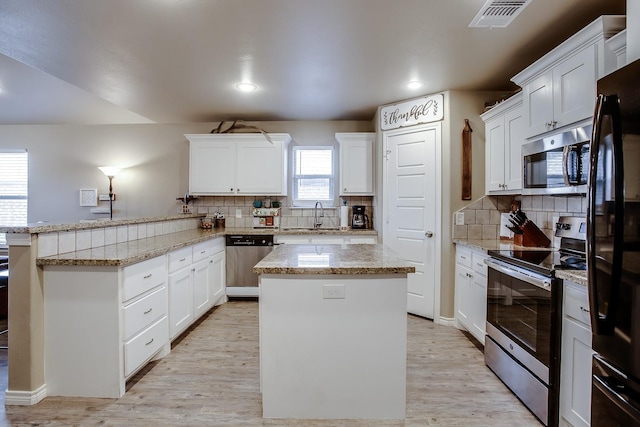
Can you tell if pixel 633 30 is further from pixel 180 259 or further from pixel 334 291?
pixel 180 259

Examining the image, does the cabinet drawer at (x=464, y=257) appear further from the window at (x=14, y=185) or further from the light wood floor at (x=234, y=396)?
the window at (x=14, y=185)

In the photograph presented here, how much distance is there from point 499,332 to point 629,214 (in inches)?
57.7

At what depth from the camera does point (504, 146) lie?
2.90m

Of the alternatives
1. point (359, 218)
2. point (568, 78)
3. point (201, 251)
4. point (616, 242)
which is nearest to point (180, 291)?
point (201, 251)

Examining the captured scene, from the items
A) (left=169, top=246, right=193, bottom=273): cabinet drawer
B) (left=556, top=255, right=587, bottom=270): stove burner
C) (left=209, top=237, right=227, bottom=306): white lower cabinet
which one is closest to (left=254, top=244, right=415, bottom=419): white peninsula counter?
(left=556, top=255, right=587, bottom=270): stove burner

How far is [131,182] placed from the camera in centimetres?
487

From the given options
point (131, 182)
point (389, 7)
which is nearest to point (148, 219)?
point (131, 182)

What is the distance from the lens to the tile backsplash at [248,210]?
4.71m

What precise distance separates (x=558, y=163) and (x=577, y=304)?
102 cm

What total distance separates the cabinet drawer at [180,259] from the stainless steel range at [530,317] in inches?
101

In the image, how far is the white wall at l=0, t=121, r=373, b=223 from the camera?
485 cm

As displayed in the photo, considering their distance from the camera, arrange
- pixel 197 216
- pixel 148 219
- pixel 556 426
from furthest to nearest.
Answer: pixel 197 216 < pixel 148 219 < pixel 556 426

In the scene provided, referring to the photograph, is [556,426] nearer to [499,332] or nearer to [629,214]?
[499,332]

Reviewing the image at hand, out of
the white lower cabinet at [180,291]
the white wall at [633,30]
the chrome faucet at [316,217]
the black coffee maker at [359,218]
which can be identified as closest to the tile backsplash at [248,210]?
the chrome faucet at [316,217]
